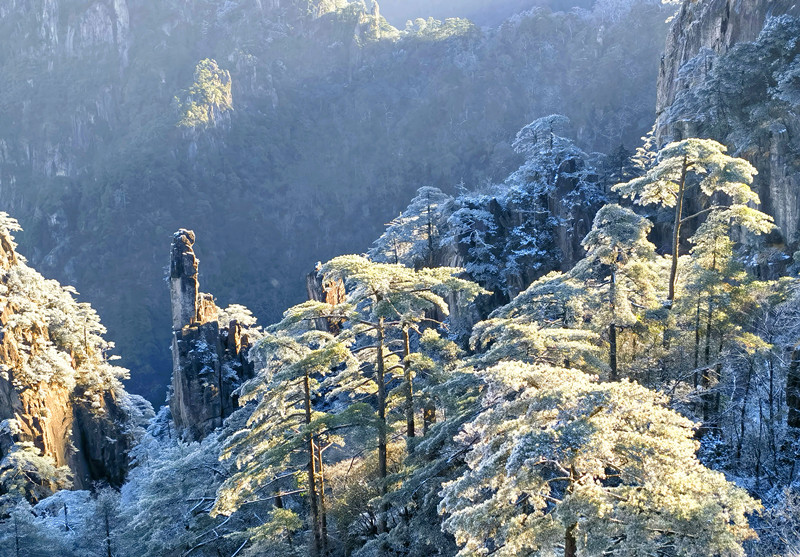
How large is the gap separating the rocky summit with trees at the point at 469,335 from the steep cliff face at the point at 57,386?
138 millimetres

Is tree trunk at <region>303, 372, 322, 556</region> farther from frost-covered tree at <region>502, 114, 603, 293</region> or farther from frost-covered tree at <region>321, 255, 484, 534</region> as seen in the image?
frost-covered tree at <region>502, 114, 603, 293</region>

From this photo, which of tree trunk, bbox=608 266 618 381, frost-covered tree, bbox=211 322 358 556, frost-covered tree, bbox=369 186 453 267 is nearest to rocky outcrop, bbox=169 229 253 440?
frost-covered tree, bbox=369 186 453 267

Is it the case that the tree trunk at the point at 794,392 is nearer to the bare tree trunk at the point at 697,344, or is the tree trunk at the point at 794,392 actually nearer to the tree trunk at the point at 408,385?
the bare tree trunk at the point at 697,344

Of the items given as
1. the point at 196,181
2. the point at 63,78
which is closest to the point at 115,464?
the point at 196,181

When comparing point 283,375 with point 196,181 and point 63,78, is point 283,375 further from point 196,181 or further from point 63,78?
point 63,78

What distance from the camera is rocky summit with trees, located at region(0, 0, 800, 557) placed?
613cm

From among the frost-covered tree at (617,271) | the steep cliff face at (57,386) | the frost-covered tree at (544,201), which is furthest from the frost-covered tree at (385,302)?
the steep cliff face at (57,386)

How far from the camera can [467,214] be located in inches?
1278

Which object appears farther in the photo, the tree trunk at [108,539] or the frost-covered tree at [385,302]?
the tree trunk at [108,539]

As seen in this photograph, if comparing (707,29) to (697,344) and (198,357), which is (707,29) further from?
(198,357)

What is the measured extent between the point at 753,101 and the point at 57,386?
34.5 metres

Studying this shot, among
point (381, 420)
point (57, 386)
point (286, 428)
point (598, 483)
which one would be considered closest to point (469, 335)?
point (381, 420)

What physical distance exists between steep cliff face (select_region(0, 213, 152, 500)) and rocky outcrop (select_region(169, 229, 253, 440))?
3.71 meters

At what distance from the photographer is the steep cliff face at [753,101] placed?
22.0 m
